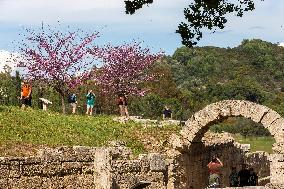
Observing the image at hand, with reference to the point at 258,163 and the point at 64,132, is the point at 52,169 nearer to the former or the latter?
the point at 64,132

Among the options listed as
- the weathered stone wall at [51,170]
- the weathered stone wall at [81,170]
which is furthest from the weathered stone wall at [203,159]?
the weathered stone wall at [51,170]

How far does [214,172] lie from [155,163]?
494 centimetres

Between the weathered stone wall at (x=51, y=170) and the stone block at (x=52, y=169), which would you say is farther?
the stone block at (x=52, y=169)

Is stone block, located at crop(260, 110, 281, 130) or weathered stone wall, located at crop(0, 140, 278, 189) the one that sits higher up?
stone block, located at crop(260, 110, 281, 130)

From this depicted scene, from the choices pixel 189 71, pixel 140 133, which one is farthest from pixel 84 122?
pixel 189 71

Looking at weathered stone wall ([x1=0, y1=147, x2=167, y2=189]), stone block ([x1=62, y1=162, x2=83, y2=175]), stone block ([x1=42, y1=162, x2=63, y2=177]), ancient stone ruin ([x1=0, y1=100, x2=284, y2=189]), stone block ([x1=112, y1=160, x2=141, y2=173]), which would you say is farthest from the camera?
stone block ([x1=112, y1=160, x2=141, y2=173])

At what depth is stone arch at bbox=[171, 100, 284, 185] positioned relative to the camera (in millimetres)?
20500

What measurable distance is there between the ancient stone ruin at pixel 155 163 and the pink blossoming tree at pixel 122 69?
13340 millimetres

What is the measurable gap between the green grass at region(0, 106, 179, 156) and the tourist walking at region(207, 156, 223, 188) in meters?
2.01

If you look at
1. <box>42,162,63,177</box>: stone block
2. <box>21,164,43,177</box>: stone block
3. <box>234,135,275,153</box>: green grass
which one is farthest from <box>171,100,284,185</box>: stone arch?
<box>234,135,275,153</box>: green grass

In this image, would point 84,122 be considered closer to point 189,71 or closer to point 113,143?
point 113,143

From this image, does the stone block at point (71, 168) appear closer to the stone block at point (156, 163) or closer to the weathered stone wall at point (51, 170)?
the weathered stone wall at point (51, 170)

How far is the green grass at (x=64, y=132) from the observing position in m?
18.8

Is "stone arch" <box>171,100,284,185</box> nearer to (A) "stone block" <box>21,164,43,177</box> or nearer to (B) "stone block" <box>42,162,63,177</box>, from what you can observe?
(B) "stone block" <box>42,162,63,177</box>
